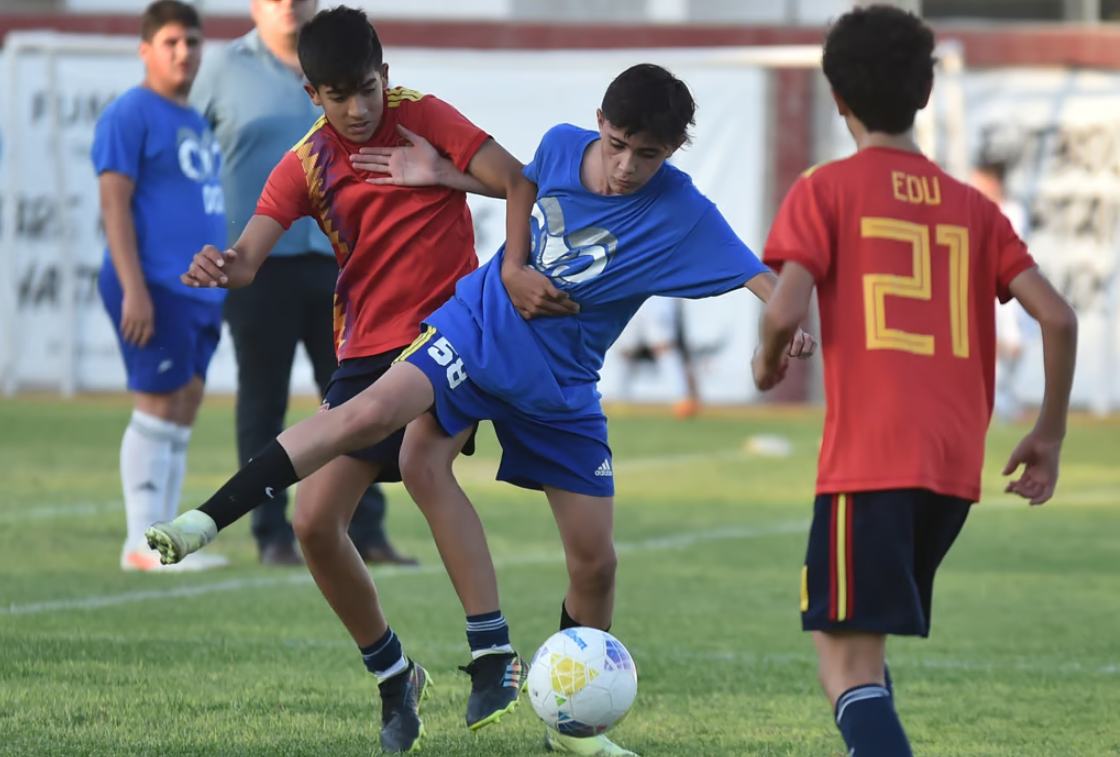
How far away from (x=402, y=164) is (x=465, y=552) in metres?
1.02

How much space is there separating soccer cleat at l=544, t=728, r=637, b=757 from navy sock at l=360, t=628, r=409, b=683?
42cm

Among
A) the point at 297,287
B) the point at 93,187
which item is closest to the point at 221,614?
the point at 297,287

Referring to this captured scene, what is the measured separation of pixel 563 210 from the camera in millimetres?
4395

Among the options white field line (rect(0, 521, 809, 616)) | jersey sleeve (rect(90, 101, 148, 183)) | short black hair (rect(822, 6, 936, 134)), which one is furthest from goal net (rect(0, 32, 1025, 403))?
short black hair (rect(822, 6, 936, 134))

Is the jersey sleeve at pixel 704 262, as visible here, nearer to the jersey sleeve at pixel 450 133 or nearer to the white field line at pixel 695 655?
the jersey sleeve at pixel 450 133

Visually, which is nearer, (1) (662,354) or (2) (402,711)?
(2) (402,711)

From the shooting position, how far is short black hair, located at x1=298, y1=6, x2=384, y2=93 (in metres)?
4.29

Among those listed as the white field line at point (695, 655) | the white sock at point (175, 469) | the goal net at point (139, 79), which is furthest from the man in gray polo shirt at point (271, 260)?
the goal net at point (139, 79)

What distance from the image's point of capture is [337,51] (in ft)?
14.0

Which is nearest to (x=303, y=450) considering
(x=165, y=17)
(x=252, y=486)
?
(x=252, y=486)

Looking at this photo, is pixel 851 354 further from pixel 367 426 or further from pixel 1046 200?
pixel 1046 200

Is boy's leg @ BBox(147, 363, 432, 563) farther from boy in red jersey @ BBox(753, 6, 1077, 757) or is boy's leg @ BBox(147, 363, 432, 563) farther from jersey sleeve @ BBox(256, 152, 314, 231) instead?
boy in red jersey @ BBox(753, 6, 1077, 757)

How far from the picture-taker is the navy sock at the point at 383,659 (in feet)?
14.5

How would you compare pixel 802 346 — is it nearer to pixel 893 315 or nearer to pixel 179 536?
pixel 893 315
